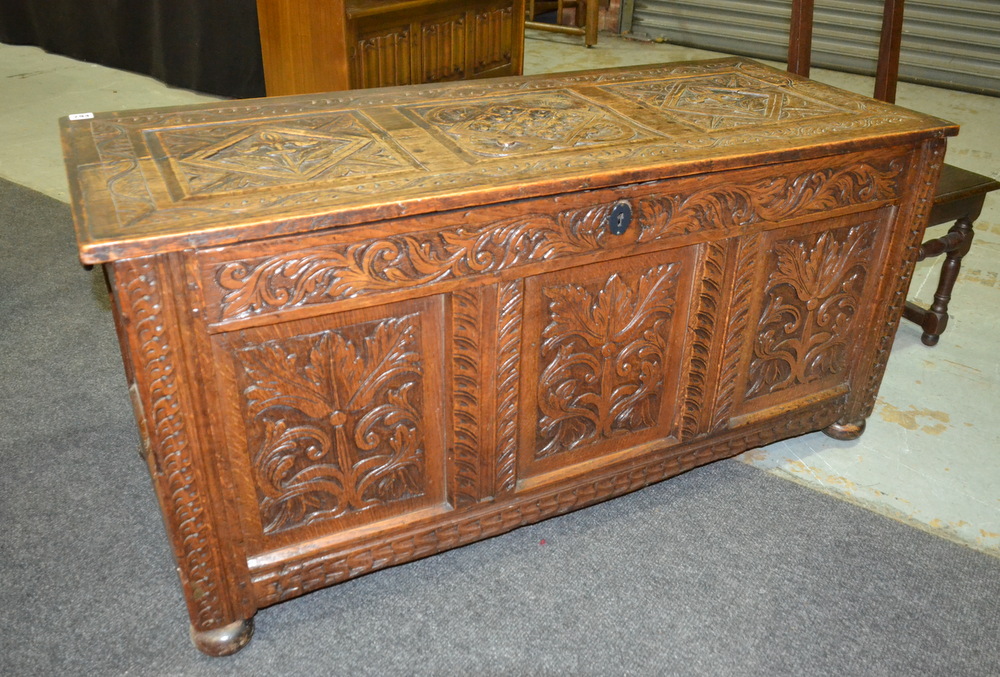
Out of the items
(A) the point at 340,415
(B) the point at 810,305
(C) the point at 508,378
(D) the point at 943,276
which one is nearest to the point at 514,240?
(C) the point at 508,378

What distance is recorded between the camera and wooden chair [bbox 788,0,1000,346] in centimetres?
229

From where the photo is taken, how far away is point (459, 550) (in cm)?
180

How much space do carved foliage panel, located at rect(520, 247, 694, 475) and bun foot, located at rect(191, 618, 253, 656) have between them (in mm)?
617

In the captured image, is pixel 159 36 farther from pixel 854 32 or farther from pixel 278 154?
pixel 854 32

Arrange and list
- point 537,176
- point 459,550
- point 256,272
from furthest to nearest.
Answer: point 459,550 < point 537,176 < point 256,272

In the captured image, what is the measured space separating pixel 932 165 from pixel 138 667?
1854 mm

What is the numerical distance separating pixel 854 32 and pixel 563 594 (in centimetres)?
463

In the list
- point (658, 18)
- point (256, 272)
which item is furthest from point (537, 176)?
point (658, 18)

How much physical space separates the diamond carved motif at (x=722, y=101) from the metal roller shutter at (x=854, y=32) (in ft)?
11.6

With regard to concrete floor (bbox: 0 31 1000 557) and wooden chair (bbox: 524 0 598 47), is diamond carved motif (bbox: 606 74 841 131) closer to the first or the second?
concrete floor (bbox: 0 31 1000 557)

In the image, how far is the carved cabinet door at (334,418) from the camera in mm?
1372

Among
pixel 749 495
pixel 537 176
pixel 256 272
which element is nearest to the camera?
pixel 256 272

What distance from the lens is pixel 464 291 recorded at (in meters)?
1.46

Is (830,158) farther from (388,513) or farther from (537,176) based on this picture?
(388,513)
